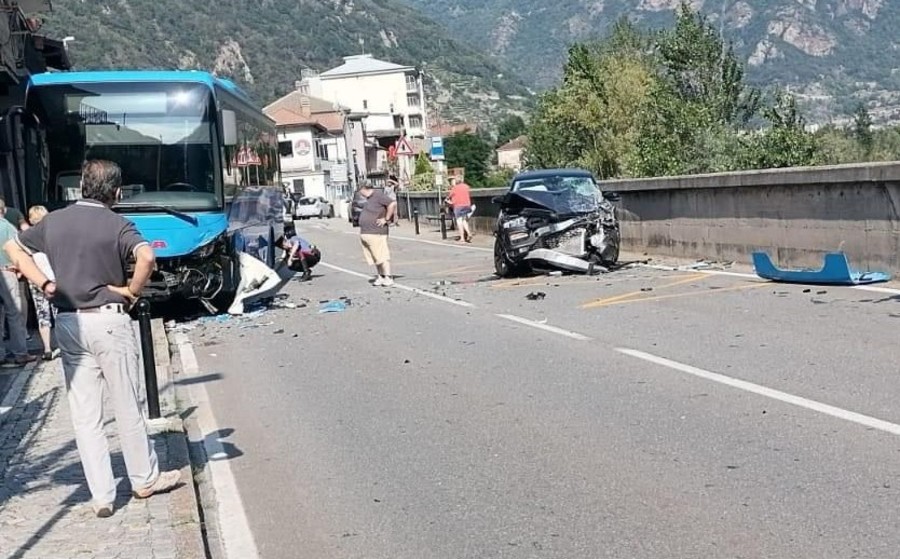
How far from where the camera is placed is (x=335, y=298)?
58.3 ft

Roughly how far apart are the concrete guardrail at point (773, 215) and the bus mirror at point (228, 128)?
306 inches

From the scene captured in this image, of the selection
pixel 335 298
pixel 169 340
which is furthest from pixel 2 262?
pixel 335 298

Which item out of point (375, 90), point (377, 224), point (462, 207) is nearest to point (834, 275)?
point (377, 224)

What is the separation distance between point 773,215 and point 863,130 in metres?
48.1

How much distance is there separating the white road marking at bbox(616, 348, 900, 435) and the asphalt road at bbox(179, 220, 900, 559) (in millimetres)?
25

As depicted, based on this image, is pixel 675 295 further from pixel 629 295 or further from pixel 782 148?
pixel 782 148

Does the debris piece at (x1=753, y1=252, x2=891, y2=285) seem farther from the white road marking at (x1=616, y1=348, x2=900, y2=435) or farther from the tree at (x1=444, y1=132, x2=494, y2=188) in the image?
the tree at (x1=444, y1=132, x2=494, y2=188)

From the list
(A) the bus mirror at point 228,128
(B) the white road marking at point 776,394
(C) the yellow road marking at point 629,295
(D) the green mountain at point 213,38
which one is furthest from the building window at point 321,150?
(B) the white road marking at point 776,394

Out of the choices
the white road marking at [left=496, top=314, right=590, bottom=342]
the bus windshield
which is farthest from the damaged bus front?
the bus windshield

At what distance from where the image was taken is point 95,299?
6102 mm

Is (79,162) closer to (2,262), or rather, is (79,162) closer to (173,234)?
(173,234)

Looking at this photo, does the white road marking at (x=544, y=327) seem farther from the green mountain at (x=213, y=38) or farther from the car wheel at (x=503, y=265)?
the green mountain at (x=213, y=38)

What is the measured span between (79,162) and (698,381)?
960 cm

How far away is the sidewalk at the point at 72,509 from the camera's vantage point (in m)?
5.73
